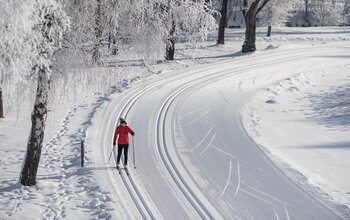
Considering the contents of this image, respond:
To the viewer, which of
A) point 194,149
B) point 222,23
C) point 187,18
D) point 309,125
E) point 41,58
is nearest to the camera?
point 41,58

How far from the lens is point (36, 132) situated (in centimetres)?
1241

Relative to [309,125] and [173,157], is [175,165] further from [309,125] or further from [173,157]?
[309,125]

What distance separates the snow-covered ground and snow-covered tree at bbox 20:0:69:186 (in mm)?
530

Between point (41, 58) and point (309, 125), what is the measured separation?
15823mm

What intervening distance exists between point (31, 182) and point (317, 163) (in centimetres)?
990

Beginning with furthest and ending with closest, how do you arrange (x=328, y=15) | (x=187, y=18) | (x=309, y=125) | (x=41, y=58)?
(x=328, y=15), (x=309, y=125), (x=187, y=18), (x=41, y=58)

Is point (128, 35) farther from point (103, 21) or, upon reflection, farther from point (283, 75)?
point (283, 75)

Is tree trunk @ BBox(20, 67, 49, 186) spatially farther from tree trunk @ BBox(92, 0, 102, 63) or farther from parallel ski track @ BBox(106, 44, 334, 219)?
parallel ski track @ BBox(106, 44, 334, 219)

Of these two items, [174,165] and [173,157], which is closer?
[174,165]

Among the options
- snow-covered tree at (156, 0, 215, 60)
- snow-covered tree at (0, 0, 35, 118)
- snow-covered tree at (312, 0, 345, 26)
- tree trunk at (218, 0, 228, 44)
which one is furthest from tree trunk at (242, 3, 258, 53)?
snow-covered tree at (312, 0, 345, 26)

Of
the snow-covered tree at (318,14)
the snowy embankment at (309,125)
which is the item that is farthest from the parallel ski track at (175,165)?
the snow-covered tree at (318,14)

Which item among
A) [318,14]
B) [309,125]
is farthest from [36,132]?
[318,14]

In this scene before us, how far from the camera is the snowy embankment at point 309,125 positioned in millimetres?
15375

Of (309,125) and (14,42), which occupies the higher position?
(14,42)
